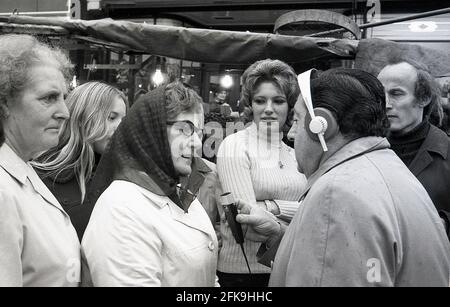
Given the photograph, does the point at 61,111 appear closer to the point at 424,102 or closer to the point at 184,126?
the point at 184,126

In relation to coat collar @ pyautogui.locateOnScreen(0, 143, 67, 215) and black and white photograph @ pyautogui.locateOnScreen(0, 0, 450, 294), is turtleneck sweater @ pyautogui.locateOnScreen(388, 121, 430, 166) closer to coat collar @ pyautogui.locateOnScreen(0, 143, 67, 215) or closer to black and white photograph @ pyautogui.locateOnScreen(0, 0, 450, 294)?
black and white photograph @ pyautogui.locateOnScreen(0, 0, 450, 294)

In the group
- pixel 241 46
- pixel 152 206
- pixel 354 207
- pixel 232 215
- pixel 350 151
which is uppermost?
pixel 241 46

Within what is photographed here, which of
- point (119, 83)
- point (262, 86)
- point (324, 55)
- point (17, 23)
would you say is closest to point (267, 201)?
point (262, 86)

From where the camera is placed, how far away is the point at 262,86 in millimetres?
3143

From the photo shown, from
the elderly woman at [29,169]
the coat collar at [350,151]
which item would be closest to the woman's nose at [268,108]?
the coat collar at [350,151]

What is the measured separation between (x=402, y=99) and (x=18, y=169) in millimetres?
2364

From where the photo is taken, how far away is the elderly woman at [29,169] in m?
1.57

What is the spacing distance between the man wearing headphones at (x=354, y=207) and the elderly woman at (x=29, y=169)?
0.84 m

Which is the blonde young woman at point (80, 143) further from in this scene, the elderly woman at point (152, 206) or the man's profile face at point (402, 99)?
the man's profile face at point (402, 99)

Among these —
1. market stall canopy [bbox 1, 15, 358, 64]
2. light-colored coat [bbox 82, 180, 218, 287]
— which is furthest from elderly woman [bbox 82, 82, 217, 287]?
market stall canopy [bbox 1, 15, 358, 64]

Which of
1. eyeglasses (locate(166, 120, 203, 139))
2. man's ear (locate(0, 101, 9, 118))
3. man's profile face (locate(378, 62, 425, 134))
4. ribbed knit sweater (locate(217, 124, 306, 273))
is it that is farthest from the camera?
man's profile face (locate(378, 62, 425, 134))

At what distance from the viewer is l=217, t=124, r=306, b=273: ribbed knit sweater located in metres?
2.86

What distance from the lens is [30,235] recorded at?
160 centimetres

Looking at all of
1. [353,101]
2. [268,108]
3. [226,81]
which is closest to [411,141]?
[268,108]
